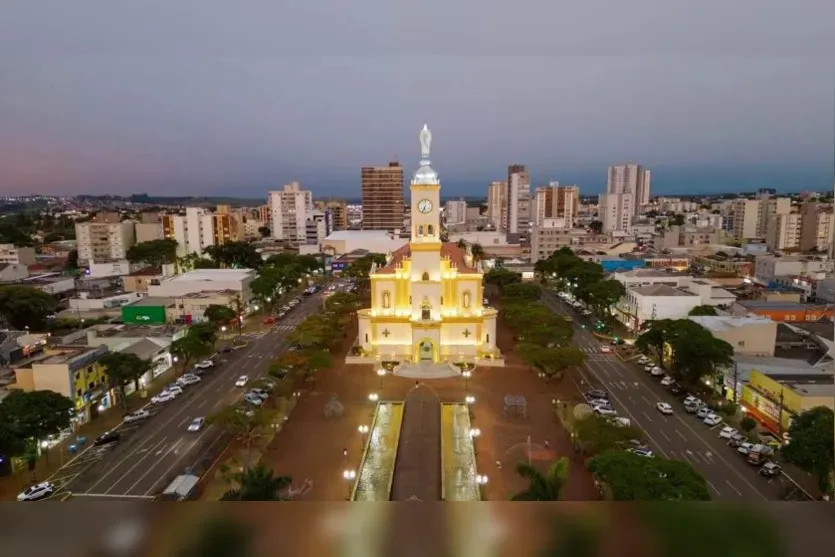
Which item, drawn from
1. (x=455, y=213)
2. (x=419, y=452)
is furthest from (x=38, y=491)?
(x=455, y=213)

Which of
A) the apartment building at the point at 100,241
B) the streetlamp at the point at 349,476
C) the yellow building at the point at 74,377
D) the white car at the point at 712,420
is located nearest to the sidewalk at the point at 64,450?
the yellow building at the point at 74,377

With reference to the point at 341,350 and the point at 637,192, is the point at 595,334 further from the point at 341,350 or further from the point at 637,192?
the point at 637,192

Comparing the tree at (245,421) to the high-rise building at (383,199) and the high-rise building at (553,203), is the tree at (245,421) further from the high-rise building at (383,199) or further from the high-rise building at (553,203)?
the high-rise building at (383,199)

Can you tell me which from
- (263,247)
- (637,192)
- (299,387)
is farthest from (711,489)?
(637,192)

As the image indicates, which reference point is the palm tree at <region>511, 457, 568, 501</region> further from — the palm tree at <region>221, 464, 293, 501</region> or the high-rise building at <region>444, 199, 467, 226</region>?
the high-rise building at <region>444, 199, 467, 226</region>

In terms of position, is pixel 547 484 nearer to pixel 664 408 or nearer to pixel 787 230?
pixel 664 408

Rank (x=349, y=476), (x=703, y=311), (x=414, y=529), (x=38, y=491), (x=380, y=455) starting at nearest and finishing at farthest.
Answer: (x=414, y=529), (x=38, y=491), (x=349, y=476), (x=380, y=455), (x=703, y=311)

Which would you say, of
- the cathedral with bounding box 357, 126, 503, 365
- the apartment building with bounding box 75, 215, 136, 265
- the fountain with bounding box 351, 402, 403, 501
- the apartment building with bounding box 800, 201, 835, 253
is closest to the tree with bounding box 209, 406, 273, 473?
the fountain with bounding box 351, 402, 403, 501
